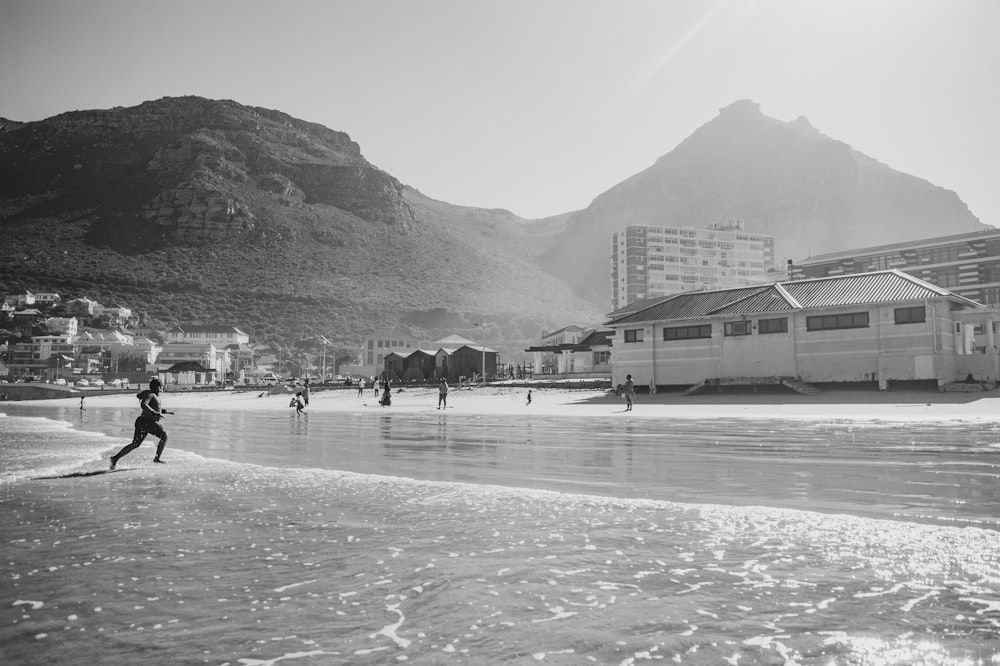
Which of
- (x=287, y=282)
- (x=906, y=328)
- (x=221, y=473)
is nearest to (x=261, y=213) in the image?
(x=287, y=282)

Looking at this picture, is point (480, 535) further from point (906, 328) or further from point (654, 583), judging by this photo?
point (906, 328)

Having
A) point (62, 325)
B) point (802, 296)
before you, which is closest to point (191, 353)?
point (62, 325)

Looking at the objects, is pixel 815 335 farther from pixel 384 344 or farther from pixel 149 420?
pixel 384 344

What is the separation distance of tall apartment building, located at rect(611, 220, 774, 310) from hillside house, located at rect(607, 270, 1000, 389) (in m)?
123

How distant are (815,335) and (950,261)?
5681cm

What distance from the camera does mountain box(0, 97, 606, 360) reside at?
146 metres

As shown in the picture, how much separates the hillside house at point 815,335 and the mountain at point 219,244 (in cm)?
9147

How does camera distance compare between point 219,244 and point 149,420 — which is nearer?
point 149,420

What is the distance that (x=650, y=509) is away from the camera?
751cm

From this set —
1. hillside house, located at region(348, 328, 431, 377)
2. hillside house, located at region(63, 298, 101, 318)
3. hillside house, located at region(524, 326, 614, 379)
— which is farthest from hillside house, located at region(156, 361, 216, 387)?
hillside house, located at region(524, 326, 614, 379)

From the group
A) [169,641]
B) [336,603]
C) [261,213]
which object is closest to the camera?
→ [169,641]

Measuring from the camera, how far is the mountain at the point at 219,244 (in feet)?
480

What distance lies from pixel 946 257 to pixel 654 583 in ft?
321

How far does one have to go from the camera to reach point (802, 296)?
43656 mm
